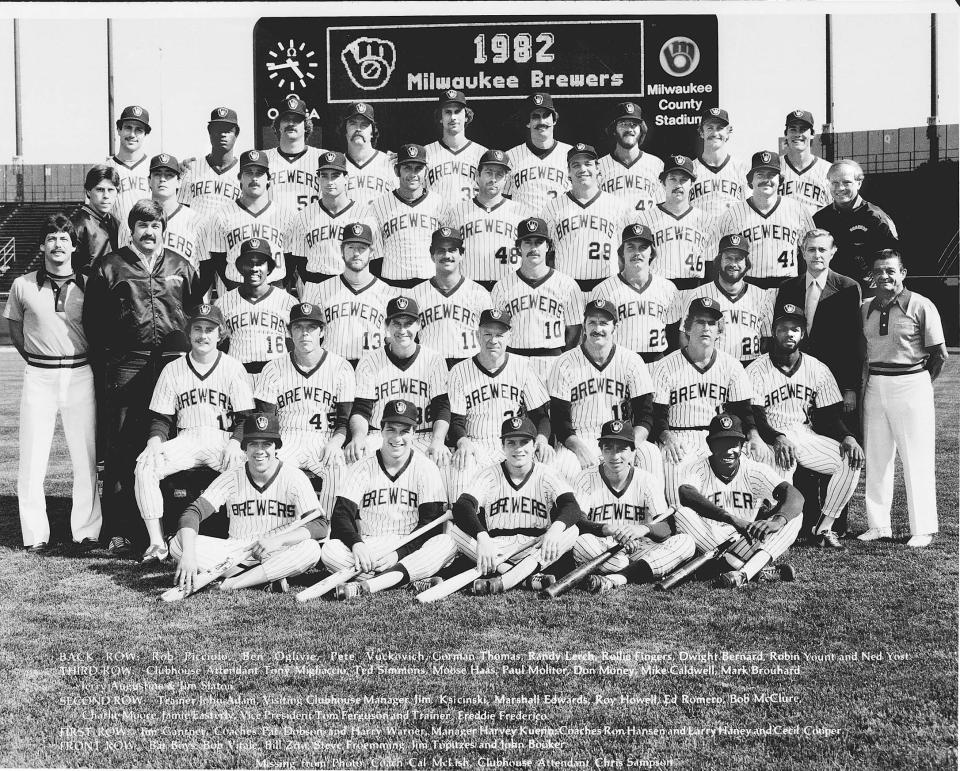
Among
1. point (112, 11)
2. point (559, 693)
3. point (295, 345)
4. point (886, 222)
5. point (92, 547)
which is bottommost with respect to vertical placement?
point (559, 693)

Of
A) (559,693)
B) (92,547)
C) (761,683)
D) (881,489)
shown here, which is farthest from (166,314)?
(881,489)

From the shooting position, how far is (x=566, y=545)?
507 centimetres

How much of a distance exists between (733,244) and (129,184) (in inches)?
138

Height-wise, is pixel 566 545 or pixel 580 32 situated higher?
pixel 580 32

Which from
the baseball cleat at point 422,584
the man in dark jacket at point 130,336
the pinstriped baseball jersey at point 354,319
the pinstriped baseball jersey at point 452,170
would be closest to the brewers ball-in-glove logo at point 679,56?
the pinstriped baseball jersey at point 452,170

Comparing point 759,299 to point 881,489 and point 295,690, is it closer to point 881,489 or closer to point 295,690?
point 881,489

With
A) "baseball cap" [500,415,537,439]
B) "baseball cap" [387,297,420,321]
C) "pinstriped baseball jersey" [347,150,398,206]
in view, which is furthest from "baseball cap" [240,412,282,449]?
"pinstriped baseball jersey" [347,150,398,206]

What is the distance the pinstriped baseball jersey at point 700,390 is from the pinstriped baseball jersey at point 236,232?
7.56 feet

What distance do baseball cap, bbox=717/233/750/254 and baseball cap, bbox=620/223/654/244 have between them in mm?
377

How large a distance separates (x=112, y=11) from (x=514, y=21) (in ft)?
8.39

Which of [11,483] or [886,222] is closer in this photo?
[886,222]

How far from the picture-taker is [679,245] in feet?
20.4

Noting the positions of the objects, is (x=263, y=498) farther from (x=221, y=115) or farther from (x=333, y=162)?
(x=221, y=115)

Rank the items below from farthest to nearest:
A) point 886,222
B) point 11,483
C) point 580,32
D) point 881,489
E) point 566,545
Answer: point 11,483
point 580,32
point 886,222
point 881,489
point 566,545
